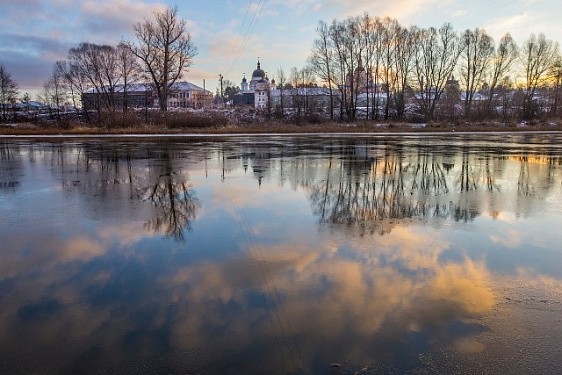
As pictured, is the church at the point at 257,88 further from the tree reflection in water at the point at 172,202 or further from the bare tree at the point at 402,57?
the tree reflection in water at the point at 172,202

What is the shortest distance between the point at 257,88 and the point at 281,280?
150m

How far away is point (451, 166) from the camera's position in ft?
53.2

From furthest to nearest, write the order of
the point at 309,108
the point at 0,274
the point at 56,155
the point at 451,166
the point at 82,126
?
the point at 309,108 < the point at 82,126 < the point at 56,155 < the point at 451,166 < the point at 0,274

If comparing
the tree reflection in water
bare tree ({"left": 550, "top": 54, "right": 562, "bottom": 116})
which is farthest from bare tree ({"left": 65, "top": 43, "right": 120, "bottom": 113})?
bare tree ({"left": 550, "top": 54, "right": 562, "bottom": 116})

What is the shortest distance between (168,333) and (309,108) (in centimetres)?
6080

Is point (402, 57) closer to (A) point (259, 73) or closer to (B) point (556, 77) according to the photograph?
(B) point (556, 77)

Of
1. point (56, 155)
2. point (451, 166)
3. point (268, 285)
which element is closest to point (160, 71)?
point (56, 155)

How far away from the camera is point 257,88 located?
5925 inches

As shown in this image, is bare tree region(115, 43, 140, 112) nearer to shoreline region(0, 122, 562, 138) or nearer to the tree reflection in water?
shoreline region(0, 122, 562, 138)

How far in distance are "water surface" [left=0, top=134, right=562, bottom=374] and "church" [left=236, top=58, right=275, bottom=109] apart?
130855 millimetres

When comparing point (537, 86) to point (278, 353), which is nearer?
point (278, 353)

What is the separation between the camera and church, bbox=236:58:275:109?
5797 inches

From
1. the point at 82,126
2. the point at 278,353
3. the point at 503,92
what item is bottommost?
the point at 278,353

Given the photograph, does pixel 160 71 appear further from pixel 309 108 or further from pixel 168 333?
pixel 168 333
